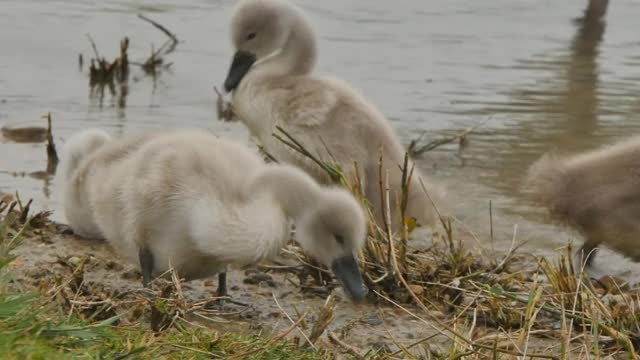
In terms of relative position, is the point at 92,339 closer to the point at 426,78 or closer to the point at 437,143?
the point at 437,143

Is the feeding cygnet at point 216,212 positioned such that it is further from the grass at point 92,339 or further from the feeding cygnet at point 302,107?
the feeding cygnet at point 302,107

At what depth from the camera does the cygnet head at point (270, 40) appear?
7359mm

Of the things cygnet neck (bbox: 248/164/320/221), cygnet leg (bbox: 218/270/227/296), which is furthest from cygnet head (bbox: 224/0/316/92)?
cygnet neck (bbox: 248/164/320/221)

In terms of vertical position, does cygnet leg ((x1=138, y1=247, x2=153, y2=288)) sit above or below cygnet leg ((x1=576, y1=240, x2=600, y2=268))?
above

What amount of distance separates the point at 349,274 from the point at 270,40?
2.74 meters

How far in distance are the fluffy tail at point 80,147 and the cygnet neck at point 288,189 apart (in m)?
1.54

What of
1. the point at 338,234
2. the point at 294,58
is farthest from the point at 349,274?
the point at 294,58

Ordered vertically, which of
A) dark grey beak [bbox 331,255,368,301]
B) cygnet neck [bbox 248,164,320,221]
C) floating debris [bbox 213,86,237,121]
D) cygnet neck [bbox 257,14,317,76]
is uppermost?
cygnet neck [bbox 257,14,317,76]

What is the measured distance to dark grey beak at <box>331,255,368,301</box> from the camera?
16.3ft

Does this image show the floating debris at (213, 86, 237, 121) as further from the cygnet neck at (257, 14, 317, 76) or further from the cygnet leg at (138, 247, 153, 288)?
the cygnet leg at (138, 247, 153, 288)

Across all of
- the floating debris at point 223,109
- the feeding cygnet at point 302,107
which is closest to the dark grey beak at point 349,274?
the feeding cygnet at point 302,107

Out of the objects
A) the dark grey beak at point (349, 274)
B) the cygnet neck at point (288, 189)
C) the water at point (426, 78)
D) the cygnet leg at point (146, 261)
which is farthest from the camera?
the water at point (426, 78)

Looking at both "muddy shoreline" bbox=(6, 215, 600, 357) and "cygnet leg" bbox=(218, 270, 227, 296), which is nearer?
"muddy shoreline" bbox=(6, 215, 600, 357)

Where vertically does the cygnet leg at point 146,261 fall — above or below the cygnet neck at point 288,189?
below
